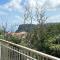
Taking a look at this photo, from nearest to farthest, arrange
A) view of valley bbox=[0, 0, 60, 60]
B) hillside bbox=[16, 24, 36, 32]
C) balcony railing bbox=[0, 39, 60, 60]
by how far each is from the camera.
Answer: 1. balcony railing bbox=[0, 39, 60, 60]
2. view of valley bbox=[0, 0, 60, 60]
3. hillside bbox=[16, 24, 36, 32]

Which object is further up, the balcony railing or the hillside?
the hillside

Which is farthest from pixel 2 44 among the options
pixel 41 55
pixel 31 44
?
pixel 31 44

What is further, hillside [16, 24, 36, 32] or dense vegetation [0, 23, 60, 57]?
hillside [16, 24, 36, 32]

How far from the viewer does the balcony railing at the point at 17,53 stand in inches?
148

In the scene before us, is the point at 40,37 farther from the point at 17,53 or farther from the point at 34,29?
→ the point at 17,53

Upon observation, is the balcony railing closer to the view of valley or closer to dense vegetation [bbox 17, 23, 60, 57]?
the view of valley

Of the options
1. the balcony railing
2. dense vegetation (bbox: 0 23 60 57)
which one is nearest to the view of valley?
dense vegetation (bbox: 0 23 60 57)

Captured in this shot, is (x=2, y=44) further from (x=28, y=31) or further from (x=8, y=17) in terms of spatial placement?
(x=8, y=17)

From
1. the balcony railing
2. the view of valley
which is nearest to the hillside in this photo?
the view of valley

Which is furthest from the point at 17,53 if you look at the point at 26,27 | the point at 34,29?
the point at 26,27

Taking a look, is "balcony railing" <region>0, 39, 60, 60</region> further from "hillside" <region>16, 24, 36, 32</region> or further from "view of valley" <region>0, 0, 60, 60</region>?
"hillside" <region>16, 24, 36, 32</region>

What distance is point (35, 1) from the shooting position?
9453mm

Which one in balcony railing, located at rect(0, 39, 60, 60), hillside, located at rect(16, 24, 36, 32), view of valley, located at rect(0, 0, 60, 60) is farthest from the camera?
hillside, located at rect(16, 24, 36, 32)

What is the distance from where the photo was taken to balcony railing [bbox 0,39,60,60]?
3.76 metres
